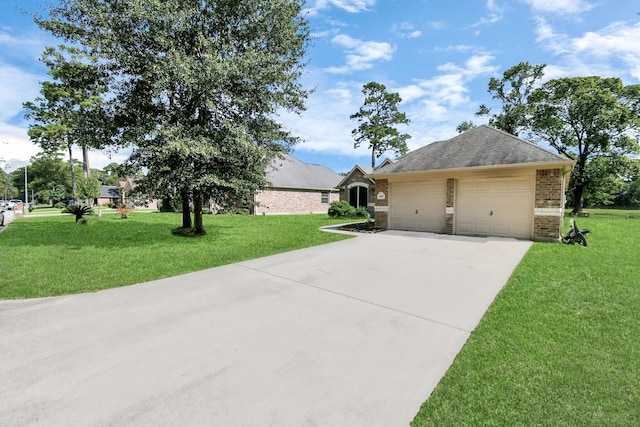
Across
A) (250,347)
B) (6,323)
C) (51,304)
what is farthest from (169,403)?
(51,304)

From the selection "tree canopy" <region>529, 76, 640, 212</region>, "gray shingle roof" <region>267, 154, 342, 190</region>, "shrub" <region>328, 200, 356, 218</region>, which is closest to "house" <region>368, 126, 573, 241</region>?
"shrub" <region>328, 200, 356, 218</region>

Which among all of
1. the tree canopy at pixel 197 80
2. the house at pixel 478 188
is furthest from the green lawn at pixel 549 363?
the tree canopy at pixel 197 80

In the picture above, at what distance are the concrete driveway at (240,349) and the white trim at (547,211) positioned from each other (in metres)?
5.92

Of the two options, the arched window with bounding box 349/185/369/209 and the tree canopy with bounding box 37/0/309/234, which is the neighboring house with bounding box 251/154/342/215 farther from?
the tree canopy with bounding box 37/0/309/234

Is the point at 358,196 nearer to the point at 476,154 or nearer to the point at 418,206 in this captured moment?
the point at 418,206

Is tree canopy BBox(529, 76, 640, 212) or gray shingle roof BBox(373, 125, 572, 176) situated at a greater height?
tree canopy BBox(529, 76, 640, 212)

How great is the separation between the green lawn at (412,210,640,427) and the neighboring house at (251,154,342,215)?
2026 cm

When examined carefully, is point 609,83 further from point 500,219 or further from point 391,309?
point 391,309

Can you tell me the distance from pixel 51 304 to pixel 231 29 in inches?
405

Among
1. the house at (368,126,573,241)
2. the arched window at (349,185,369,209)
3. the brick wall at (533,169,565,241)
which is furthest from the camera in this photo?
the arched window at (349,185,369,209)

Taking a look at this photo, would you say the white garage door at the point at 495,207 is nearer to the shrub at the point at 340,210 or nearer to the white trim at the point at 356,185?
the shrub at the point at 340,210

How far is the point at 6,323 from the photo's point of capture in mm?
3822

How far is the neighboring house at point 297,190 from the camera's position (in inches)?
981

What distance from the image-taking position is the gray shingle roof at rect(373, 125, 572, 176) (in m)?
10.5
